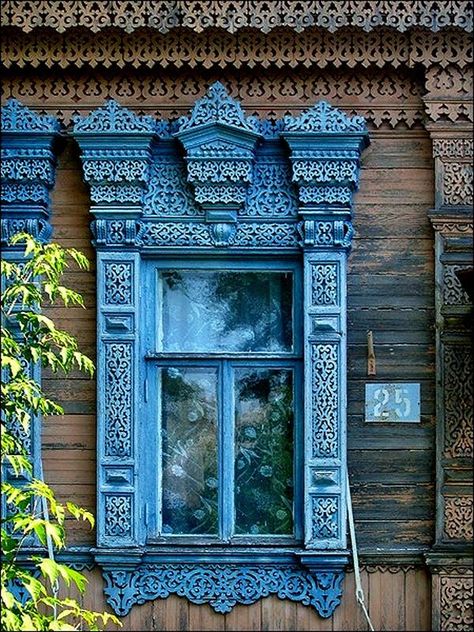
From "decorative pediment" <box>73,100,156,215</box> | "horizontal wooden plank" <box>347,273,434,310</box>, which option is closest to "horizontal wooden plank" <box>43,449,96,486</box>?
"decorative pediment" <box>73,100,156,215</box>

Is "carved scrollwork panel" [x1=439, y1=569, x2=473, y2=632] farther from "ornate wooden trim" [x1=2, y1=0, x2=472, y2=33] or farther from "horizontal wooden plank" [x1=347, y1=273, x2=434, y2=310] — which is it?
"ornate wooden trim" [x1=2, y1=0, x2=472, y2=33]

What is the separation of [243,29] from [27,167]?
3.56 ft

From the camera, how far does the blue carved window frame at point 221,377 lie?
5.12 m

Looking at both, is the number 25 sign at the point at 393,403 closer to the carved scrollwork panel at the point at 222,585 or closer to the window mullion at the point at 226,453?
the window mullion at the point at 226,453

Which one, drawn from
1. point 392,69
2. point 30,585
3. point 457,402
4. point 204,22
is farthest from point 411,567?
point 204,22

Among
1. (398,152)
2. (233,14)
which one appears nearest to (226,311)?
(398,152)

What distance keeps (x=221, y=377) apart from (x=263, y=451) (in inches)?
14.4

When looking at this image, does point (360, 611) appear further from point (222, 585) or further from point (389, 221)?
point (389, 221)

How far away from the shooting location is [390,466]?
5098 mm

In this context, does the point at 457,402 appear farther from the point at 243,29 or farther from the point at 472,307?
the point at 243,29

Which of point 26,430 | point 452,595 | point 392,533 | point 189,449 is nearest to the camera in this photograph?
point 26,430

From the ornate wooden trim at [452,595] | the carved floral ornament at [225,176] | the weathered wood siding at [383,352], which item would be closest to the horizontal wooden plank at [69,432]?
the weathered wood siding at [383,352]

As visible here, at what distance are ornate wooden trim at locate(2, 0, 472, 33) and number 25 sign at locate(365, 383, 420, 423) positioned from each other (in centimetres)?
150

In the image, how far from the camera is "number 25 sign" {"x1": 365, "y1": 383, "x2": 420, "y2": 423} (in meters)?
5.10
